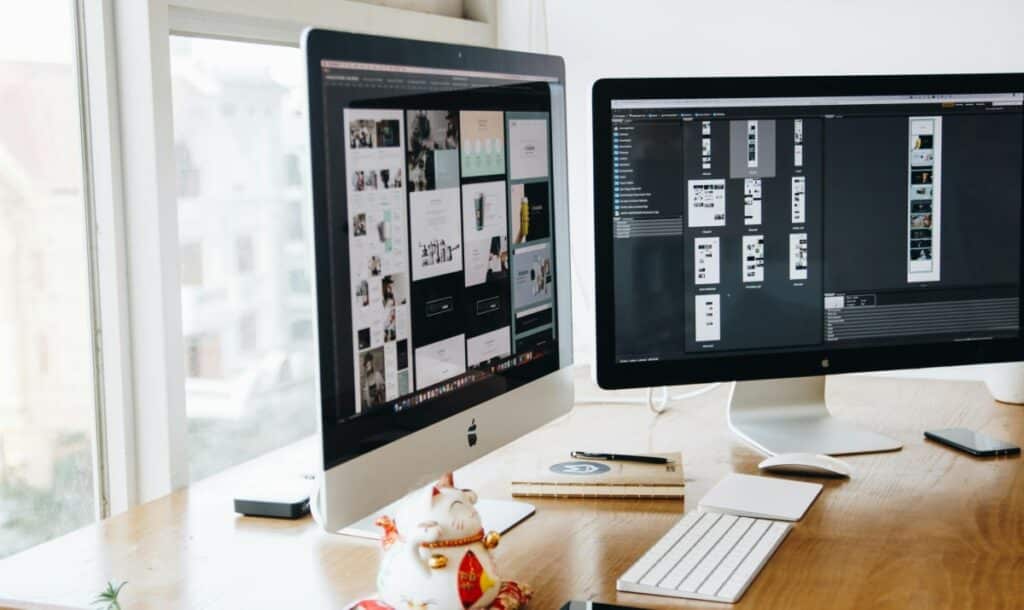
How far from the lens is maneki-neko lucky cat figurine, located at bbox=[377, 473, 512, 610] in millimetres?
1066

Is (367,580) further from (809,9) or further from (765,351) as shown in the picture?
(809,9)

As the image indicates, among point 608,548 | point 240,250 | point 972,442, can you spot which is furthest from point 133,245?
point 972,442

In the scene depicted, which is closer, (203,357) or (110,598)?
(110,598)

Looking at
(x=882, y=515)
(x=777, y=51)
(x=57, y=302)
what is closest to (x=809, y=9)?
(x=777, y=51)

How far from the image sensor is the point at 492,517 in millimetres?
1420

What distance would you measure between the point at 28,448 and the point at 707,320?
96 cm

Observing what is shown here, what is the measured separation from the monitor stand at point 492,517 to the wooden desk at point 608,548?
1 cm

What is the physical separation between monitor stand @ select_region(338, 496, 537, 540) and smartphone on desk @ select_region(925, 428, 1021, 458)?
0.66 metres

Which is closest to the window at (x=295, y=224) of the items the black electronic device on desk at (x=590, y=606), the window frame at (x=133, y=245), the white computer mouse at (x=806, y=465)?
the window frame at (x=133, y=245)

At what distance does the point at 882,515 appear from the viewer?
142cm

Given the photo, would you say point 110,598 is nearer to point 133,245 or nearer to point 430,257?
point 430,257

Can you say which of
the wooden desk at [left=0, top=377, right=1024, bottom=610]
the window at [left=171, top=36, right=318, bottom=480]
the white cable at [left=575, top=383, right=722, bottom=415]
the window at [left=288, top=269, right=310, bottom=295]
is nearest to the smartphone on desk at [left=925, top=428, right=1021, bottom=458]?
the wooden desk at [left=0, top=377, right=1024, bottom=610]

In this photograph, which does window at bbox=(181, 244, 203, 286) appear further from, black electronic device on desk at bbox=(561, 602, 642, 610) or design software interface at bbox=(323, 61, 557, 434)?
black electronic device on desk at bbox=(561, 602, 642, 610)

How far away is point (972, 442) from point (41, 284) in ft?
4.38
